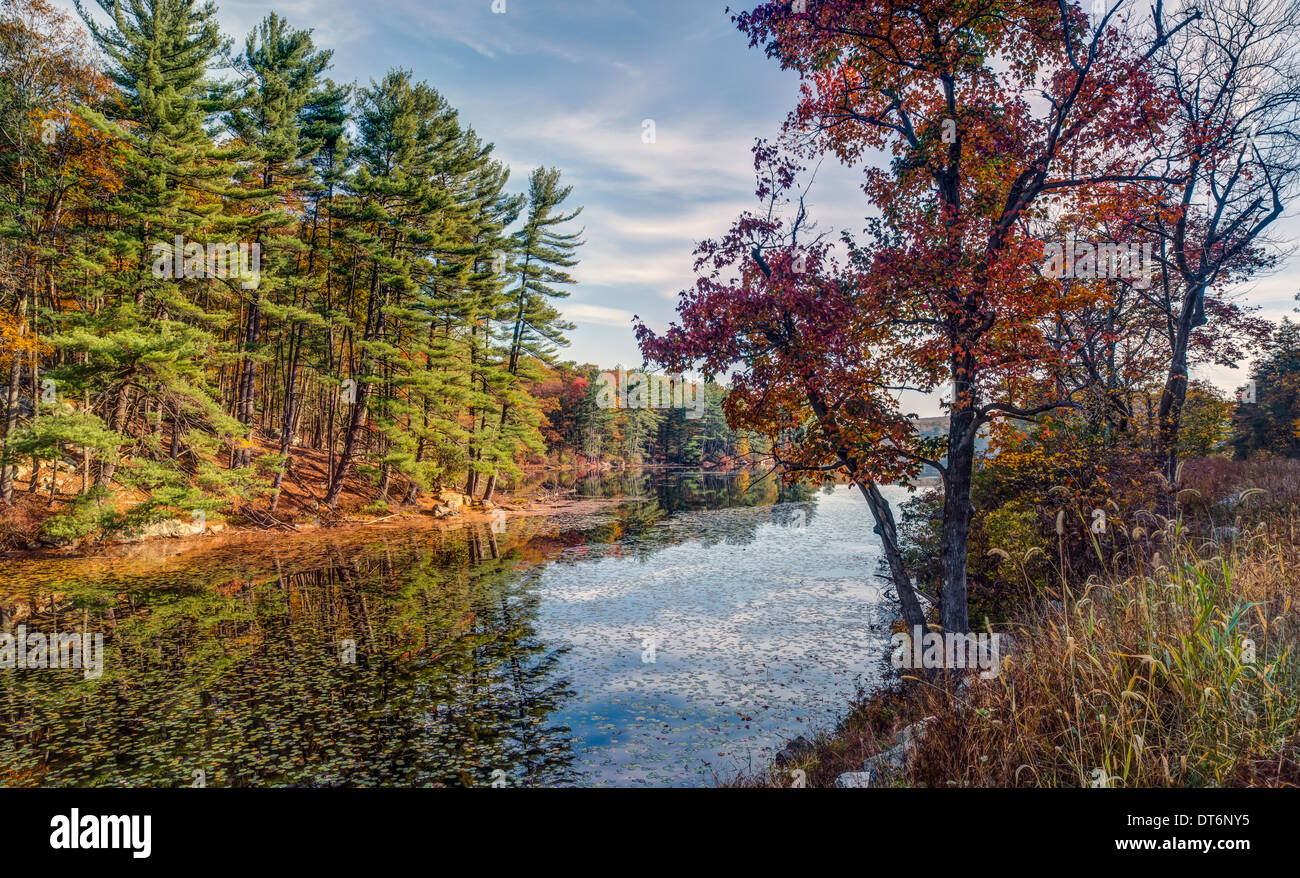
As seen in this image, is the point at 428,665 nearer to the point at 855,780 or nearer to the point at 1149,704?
the point at 855,780

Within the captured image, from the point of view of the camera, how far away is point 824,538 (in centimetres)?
2741

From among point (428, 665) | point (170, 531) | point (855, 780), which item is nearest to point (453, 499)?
point (170, 531)

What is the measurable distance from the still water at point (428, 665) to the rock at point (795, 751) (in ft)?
1.05

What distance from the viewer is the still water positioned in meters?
7.69

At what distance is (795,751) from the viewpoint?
7555mm

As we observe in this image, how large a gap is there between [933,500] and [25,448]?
26.5 metres

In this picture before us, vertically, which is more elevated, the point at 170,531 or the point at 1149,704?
the point at 1149,704

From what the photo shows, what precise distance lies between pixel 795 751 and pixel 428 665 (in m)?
7.05

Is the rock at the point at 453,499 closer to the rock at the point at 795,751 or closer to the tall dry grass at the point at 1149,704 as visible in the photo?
→ the rock at the point at 795,751

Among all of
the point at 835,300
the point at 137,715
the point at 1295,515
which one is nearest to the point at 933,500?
the point at 1295,515

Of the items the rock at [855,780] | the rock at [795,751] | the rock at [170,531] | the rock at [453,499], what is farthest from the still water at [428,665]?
the rock at [453,499]

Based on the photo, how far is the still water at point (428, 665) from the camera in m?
7.69

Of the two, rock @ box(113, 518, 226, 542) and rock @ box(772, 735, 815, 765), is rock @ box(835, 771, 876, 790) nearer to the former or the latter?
rock @ box(772, 735, 815, 765)
